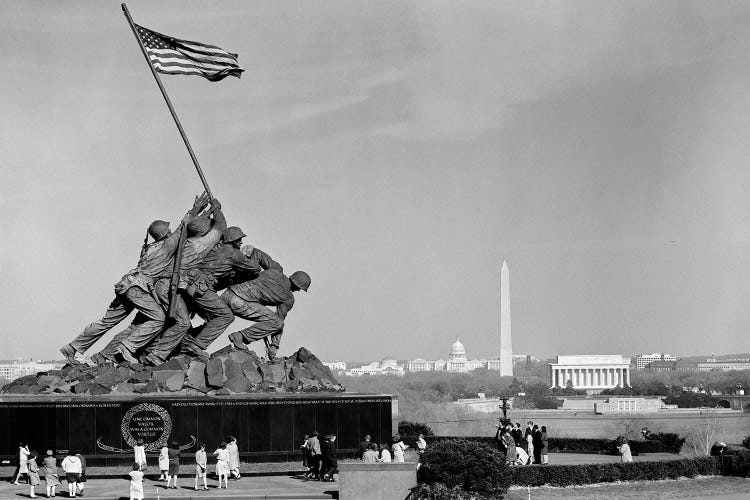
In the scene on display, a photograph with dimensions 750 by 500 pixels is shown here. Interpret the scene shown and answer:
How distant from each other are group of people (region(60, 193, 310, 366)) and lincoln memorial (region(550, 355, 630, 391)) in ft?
467

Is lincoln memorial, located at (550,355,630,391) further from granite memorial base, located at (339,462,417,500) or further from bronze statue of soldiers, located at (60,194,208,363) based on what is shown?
granite memorial base, located at (339,462,417,500)

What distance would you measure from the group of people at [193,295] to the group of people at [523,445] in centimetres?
586

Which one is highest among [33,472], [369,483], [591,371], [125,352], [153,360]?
[591,371]

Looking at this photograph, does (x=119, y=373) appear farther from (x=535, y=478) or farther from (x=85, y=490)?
(x=535, y=478)

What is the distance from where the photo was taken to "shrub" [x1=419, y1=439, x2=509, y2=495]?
73.2 feet

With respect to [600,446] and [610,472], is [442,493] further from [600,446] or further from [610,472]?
[600,446]

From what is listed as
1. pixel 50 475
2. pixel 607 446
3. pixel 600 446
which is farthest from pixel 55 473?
pixel 600 446

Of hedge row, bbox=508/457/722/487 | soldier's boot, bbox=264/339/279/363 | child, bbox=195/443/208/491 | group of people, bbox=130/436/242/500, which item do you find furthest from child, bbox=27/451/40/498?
hedge row, bbox=508/457/722/487

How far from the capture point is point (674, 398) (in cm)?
12788

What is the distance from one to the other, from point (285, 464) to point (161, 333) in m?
4.42

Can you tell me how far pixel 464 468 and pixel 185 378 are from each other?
805 cm

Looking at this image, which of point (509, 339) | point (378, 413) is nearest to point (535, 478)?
point (378, 413)

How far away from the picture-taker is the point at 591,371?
17138 centimetres

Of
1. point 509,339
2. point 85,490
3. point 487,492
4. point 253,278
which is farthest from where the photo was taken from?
point 509,339
